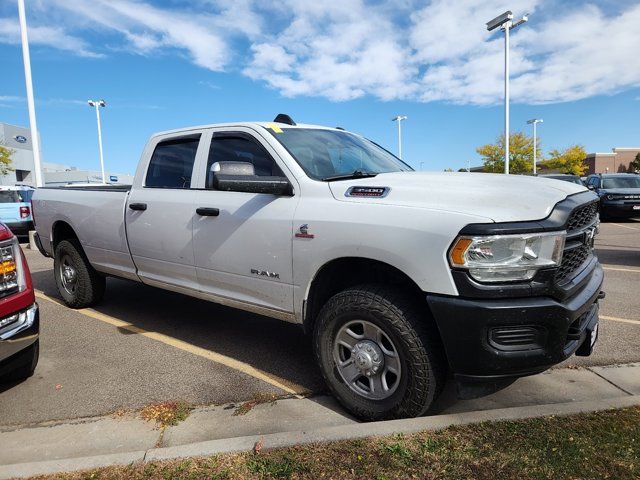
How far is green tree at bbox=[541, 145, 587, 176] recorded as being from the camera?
57.5 metres

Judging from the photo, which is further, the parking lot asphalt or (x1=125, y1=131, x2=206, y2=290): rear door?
(x1=125, y1=131, x2=206, y2=290): rear door

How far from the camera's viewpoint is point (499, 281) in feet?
8.14

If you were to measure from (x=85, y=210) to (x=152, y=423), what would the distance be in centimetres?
310

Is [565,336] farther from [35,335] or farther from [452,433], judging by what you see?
[35,335]

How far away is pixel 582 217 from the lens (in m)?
2.98

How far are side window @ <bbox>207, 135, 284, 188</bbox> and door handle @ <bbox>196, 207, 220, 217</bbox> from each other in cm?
22

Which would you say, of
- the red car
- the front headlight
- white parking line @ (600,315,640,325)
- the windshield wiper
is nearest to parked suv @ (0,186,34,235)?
the red car

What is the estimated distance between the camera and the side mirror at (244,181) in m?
3.29

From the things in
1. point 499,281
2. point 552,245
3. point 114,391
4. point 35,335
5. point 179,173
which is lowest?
point 114,391

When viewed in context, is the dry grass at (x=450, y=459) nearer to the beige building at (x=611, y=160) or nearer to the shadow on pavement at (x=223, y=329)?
the shadow on pavement at (x=223, y=329)

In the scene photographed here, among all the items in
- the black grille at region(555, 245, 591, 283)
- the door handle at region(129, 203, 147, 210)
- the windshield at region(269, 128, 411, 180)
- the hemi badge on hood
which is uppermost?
the windshield at region(269, 128, 411, 180)

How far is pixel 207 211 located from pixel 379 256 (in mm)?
1675

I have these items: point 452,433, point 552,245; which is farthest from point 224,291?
point 552,245

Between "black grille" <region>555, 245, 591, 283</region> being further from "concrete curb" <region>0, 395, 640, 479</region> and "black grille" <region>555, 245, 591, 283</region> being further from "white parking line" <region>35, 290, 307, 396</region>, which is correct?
"white parking line" <region>35, 290, 307, 396</region>
